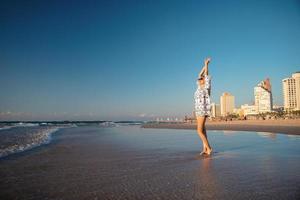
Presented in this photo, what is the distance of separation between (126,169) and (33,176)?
1.64 metres

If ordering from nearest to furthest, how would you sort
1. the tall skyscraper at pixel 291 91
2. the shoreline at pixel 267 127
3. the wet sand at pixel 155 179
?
the wet sand at pixel 155 179
the shoreline at pixel 267 127
the tall skyscraper at pixel 291 91

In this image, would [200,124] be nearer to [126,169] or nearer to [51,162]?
[126,169]

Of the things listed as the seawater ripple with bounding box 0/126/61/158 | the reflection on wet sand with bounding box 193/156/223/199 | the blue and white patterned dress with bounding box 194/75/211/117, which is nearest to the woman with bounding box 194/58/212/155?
the blue and white patterned dress with bounding box 194/75/211/117

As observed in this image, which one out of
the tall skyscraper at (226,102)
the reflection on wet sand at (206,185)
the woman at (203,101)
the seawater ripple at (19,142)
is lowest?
the seawater ripple at (19,142)

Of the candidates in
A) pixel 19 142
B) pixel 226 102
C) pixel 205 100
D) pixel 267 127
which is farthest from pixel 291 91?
pixel 205 100

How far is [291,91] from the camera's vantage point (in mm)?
113875

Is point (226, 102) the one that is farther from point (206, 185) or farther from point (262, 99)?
point (206, 185)

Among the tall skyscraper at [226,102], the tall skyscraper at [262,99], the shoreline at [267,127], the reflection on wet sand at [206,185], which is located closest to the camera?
the reflection on wet sand at [206,185]

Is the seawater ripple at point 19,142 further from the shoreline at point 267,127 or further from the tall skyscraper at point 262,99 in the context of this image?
the tall skyscraper at point 262,99

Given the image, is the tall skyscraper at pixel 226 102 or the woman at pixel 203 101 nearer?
the woman at pixel 203 101

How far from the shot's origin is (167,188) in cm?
368

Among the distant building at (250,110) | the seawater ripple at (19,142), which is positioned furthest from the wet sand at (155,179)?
the distant building at (250,110)

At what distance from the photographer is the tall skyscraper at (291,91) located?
10929 cm

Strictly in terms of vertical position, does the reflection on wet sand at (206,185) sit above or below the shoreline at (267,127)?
below
